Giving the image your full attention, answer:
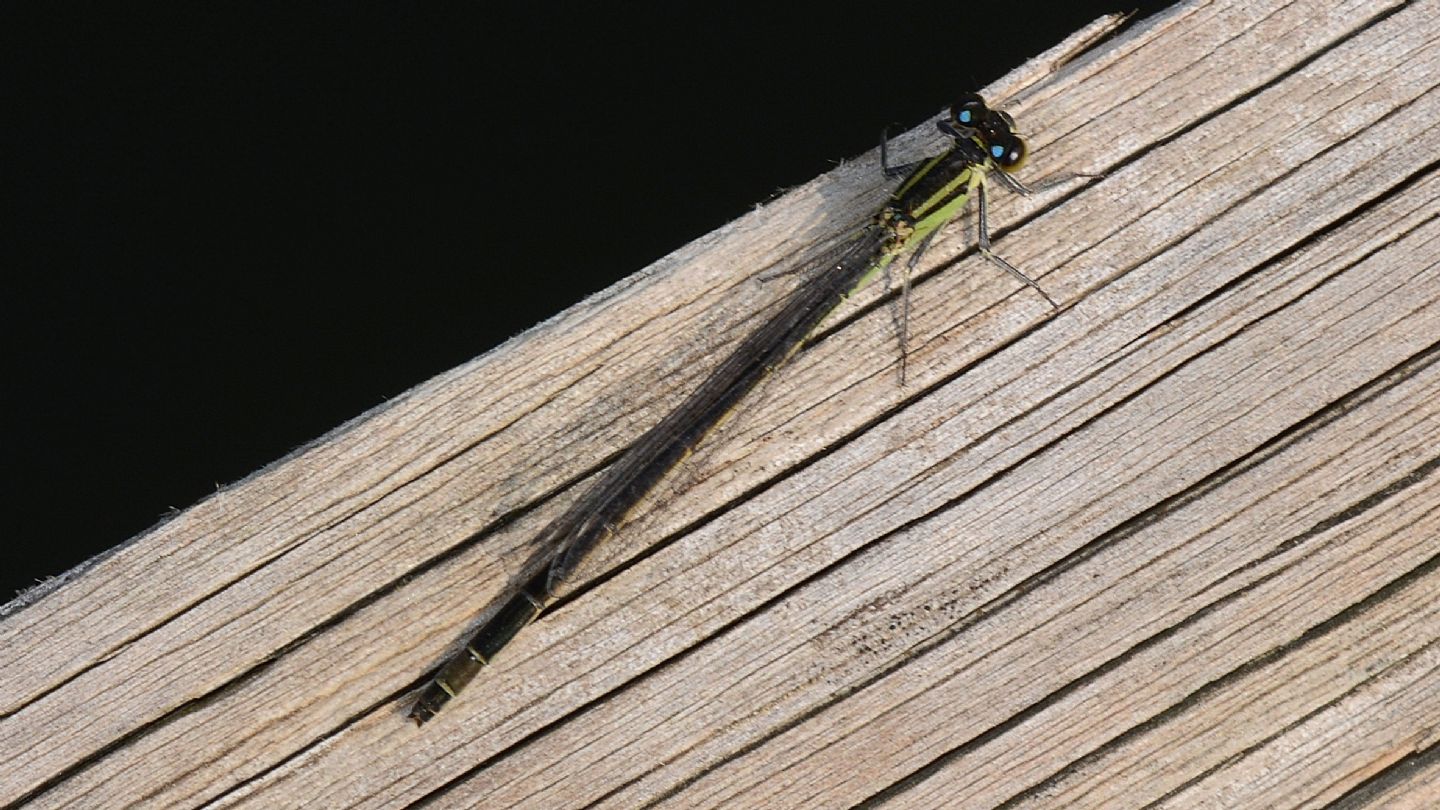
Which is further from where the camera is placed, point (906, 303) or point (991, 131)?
point (906, 303)

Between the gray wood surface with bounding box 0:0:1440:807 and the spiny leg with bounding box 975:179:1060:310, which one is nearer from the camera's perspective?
the gray wood surface with bounding box 0:0:1440:807

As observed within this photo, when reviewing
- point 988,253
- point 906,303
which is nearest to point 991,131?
point 988,253

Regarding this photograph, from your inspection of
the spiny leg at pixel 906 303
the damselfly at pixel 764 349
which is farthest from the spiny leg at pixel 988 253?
the spiny leg at pixel 906 303

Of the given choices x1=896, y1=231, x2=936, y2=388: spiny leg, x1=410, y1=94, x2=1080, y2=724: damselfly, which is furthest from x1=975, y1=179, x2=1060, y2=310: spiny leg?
x1=896, y1=231, x2=936, y2=388: spiny leg

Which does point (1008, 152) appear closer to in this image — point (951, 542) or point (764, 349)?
point (764, 349)

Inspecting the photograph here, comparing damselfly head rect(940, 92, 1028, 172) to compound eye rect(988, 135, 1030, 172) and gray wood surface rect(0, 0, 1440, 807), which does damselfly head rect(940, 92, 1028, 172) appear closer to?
compound eye rect(988, 135, 1030, 172)

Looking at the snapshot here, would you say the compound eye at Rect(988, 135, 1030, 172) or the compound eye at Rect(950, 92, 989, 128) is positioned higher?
the compound eye at Rect(950, 92, 989, 128)
